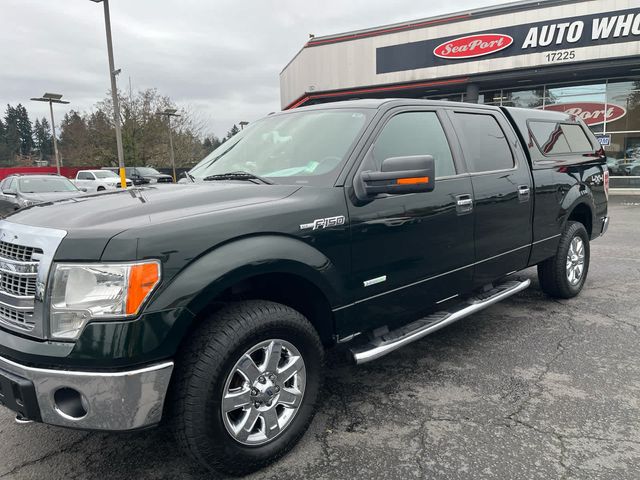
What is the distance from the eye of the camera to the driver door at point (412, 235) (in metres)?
2.82

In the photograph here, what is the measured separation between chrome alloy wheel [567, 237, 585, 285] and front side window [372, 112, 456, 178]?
2216 mm

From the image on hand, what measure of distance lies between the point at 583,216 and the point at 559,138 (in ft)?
3.17

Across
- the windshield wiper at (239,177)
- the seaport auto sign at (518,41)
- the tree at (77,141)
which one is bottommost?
the windshield wiper at (239,177)

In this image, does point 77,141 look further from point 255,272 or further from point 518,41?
point 255,272

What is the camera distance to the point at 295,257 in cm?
242

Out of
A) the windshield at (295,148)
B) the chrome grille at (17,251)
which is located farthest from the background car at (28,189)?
the chrome grille at (17,251)

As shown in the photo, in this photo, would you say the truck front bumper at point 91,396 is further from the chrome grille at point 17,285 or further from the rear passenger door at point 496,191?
the rear passenger door at point 496,191

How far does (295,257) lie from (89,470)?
4.89ft

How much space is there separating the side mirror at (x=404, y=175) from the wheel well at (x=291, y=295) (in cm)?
67

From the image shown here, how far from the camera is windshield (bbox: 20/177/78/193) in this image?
12500mm

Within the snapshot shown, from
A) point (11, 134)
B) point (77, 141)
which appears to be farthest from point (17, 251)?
point (11, 134)

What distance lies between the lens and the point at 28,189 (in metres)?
12.5

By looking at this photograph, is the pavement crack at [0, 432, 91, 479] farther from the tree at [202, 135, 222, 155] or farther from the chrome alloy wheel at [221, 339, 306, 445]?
the tree at [202, 135, 222, 155]

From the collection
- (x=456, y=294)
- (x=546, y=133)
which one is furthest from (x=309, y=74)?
(x=456, y=294)
